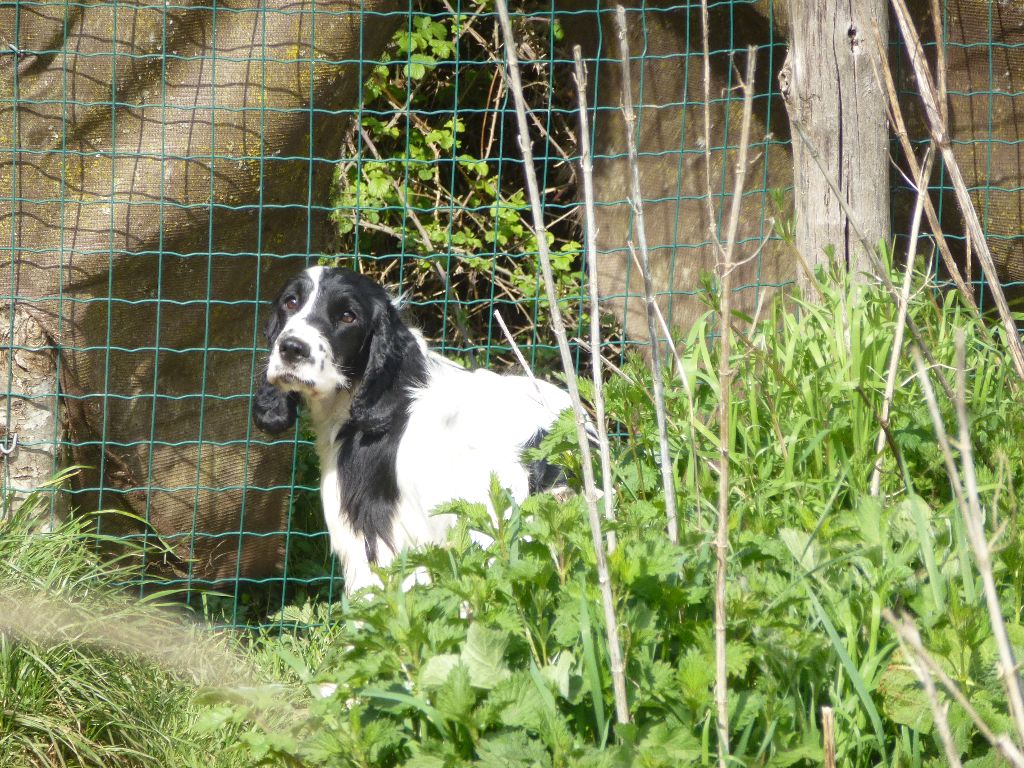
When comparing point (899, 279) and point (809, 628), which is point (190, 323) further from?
point (809, 628)

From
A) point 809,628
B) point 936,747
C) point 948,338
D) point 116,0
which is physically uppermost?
point 116,0

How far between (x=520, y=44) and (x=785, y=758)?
206 inches

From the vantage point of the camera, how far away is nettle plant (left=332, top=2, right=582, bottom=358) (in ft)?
20.1

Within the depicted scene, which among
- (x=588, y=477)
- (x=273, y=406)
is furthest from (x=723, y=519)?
(x=273, y=406)

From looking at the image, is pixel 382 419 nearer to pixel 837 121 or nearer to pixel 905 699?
pixel 837 121

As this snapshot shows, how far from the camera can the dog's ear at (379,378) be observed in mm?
4172

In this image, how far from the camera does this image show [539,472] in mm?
4090

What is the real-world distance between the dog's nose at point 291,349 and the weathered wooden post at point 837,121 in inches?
72.2

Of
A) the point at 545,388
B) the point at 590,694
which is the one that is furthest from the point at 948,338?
the point at 590,694

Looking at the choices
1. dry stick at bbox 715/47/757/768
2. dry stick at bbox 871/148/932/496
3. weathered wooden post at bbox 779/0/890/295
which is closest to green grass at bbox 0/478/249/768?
dry stick at bbox 715/47/757/768

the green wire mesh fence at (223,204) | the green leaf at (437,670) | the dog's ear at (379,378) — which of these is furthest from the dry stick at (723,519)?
the dog's ear at (379,378)

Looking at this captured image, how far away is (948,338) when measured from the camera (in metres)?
3.45

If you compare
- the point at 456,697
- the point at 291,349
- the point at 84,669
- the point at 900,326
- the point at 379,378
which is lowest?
the point at 84,669

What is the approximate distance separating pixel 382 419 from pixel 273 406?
1.57 ft
